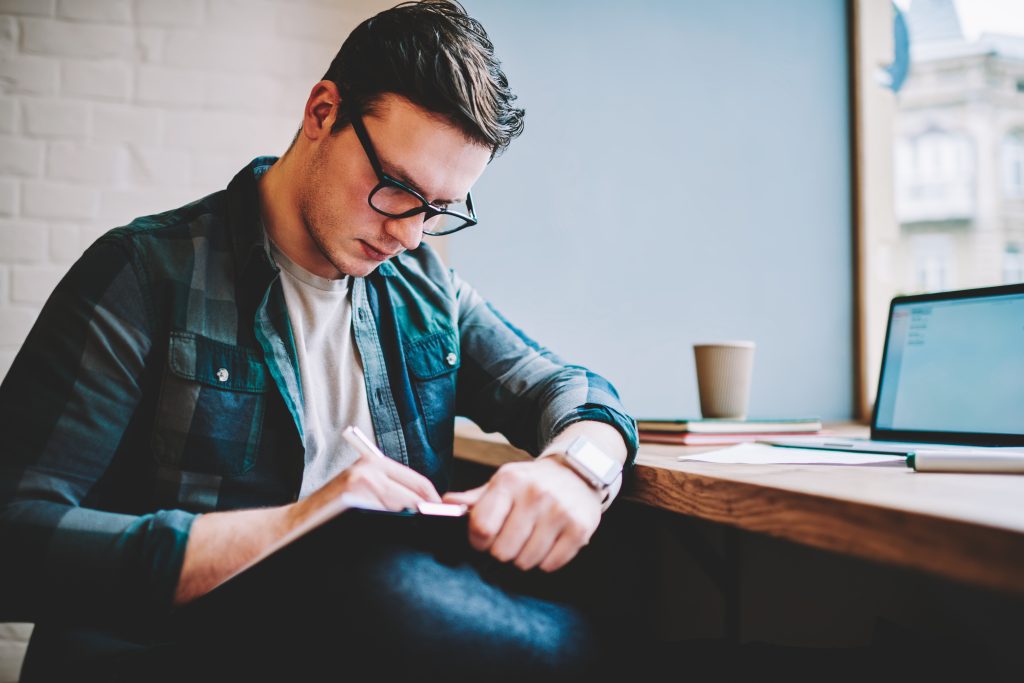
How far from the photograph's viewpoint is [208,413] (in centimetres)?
95

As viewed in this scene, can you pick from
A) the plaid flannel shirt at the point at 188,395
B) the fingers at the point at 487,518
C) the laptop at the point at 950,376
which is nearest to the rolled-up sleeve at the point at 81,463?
the plaid flannel shirt at the point at 188,395

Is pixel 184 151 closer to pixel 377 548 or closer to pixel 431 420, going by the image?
pixel 431 420

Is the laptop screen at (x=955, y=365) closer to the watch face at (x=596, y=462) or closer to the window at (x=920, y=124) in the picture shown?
the watch face at (x=596, y=462)

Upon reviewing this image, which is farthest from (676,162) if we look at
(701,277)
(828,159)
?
(828,159)

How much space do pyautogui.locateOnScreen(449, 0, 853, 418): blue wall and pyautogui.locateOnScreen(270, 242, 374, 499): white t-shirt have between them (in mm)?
434

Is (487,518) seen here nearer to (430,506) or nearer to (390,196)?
(430,506)

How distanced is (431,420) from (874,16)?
1.52 metres

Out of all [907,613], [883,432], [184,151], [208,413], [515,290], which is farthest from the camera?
[184,151]

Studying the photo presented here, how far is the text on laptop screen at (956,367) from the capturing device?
1.02 meters

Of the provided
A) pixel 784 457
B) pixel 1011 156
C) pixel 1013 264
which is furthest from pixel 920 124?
pixel 784 457

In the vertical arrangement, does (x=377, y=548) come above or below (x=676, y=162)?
below

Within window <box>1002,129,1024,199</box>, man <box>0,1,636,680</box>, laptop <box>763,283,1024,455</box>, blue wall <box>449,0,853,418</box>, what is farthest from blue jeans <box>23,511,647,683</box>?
window <box>1002,129,1024,199</box>

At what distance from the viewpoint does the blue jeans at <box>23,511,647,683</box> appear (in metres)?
0.65

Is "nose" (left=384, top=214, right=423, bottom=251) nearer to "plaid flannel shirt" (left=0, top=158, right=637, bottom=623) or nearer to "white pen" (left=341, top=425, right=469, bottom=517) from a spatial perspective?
"plaid flannel shirt" (left=0, top=158, right=637, bottom=623)
